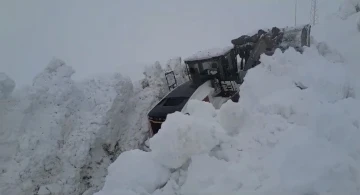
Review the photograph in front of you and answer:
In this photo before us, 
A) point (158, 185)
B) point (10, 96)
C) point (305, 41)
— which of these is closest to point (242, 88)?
point (158, 185)

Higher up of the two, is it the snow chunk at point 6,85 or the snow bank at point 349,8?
the snow chunk at point 6,85

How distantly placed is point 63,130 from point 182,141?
17.1 ft

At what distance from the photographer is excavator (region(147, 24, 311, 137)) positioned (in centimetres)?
715

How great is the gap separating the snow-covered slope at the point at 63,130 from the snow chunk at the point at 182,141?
4.49 meters

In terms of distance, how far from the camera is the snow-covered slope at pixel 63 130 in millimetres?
5992

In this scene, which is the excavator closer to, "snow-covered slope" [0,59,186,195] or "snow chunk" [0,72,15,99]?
"snow-covered slope" [0,59,186,195]

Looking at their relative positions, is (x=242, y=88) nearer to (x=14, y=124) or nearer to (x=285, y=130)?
(x=285, y=130)

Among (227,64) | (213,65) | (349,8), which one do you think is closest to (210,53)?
(213,65)

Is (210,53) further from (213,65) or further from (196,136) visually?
(196,136)

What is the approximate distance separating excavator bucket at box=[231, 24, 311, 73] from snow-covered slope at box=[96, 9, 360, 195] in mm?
3664

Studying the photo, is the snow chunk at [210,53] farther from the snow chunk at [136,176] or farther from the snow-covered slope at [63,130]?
the snow chunk at [136,176]

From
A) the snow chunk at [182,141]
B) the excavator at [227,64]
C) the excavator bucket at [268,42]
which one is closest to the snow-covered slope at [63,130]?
the excavator at [227,64]

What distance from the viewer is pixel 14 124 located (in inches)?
251

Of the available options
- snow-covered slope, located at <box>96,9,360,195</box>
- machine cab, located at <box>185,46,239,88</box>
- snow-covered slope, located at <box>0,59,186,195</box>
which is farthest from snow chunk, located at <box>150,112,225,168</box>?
machine cab, located at <box>185,46,239,88</box>
